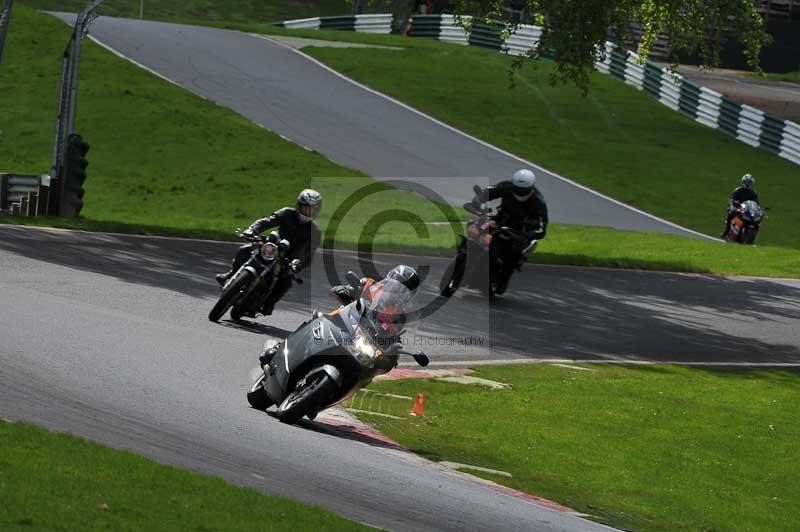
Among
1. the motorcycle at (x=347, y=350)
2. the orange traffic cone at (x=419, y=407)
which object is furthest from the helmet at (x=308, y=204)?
the motorcycle at (x=347, y=350)

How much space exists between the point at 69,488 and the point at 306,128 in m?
29.0

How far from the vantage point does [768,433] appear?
14.3m

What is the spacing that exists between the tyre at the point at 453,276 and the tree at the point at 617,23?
18.6ft

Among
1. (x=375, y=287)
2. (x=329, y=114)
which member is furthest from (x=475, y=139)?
(x=375, y=287)

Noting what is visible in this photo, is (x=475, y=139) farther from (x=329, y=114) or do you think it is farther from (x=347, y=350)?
(x=347, y=350)

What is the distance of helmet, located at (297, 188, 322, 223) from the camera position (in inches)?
611

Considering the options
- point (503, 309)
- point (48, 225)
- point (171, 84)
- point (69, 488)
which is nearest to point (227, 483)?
point (69, 488)

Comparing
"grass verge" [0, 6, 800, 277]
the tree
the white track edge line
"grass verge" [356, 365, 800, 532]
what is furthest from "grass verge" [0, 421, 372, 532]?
the white track edge line

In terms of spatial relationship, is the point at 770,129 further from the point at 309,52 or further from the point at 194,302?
the point at 194,302

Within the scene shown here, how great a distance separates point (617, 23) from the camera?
79.3 feet

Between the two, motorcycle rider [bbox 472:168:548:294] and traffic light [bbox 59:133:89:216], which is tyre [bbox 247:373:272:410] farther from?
traffic light [bbox 59:133:89:216]

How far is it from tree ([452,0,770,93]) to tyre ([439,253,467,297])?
18.6 ft

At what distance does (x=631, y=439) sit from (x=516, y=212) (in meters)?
7.14

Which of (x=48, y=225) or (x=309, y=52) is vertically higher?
(x=309, y=52)
